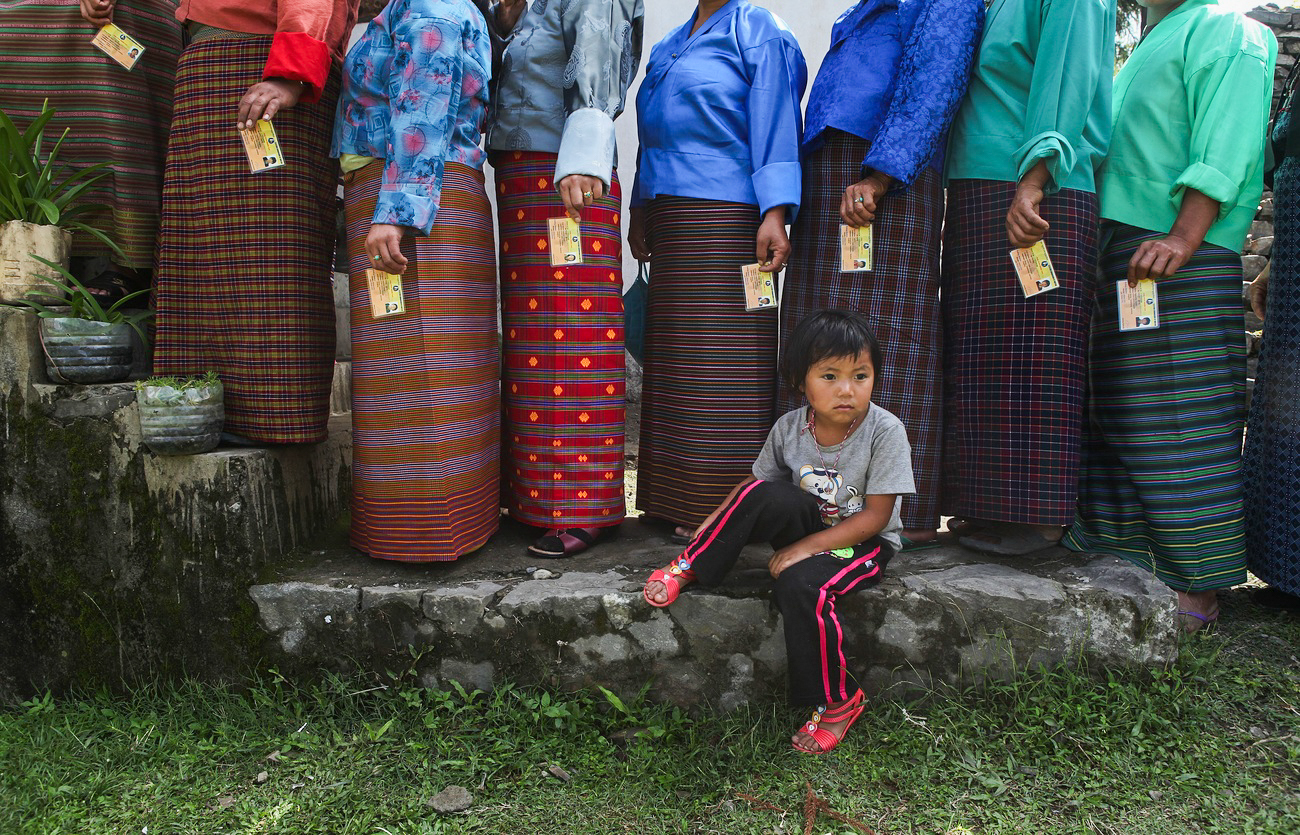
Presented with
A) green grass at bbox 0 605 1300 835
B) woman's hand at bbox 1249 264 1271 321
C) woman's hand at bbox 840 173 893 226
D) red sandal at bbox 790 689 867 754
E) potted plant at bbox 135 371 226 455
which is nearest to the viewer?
green grass at bbox 0 605 1300 835

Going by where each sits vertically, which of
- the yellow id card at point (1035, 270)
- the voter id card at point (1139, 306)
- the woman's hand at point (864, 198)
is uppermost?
the woman's hand at point (864, 198)

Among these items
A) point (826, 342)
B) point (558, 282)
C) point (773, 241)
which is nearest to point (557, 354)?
point (558, 282)

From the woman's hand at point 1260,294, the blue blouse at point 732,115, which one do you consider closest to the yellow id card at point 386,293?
the blue blouse at point 732,115

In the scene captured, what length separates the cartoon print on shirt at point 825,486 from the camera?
82.7 inches

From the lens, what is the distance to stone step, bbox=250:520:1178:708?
2.10 meters

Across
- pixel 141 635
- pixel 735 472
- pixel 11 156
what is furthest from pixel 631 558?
pixel 11 156

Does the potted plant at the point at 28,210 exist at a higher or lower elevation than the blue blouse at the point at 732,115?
lower

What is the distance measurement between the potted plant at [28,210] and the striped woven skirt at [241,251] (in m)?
0.27

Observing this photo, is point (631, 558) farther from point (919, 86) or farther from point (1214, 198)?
point (1214, 198)

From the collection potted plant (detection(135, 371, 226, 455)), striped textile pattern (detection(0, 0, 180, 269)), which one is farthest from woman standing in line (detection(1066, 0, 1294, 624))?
striped textile pattern (detection(0, 0, 180, 269))

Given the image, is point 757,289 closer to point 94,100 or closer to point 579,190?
point 579,190

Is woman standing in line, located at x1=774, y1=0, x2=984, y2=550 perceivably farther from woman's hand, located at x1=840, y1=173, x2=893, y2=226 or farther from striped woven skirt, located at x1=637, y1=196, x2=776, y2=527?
striped woven skirt, located at x1=637, y1=196, x2=776, y2=527

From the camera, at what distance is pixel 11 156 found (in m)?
2.36

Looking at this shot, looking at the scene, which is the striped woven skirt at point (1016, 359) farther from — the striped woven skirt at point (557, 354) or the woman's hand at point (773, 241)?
the striped woven skirt at point (557, 354)
